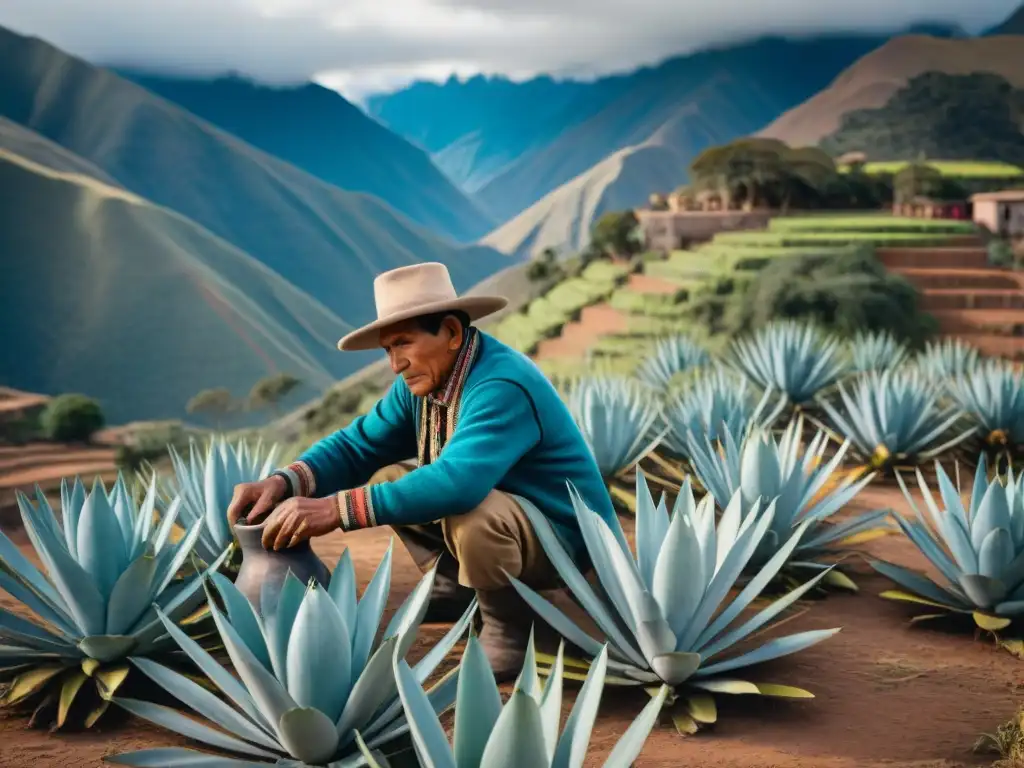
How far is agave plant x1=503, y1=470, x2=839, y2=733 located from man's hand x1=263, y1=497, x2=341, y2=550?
19.8 inches

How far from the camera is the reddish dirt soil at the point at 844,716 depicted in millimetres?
2406

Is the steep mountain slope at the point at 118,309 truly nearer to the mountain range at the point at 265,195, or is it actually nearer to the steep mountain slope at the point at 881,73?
the mountain range at the point at 265,195

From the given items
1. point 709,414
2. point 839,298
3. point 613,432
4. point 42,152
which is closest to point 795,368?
point 709,414

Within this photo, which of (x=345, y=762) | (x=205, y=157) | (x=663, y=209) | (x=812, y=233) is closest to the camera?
(x=345, y=762)

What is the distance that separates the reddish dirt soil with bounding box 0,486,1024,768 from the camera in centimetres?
241

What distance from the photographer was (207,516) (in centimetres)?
367

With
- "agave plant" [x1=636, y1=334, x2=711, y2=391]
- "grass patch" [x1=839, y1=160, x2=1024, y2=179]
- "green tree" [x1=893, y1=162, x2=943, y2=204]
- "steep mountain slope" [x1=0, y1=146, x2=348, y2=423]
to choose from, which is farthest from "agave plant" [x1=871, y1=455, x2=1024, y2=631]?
"steep mountain slope" [x1=0, y1=146, x2=348, y2=423]

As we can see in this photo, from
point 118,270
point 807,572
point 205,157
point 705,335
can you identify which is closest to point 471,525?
point 807,572

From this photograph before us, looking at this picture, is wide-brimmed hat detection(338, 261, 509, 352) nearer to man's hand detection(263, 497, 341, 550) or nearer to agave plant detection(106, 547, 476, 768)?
man's hand detection(263, 497, 341, 550)

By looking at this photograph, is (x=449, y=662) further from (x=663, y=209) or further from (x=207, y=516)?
(x=663, y=209)

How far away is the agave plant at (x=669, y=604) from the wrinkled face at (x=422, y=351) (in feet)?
1.45

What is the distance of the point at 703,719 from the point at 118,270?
55.8m

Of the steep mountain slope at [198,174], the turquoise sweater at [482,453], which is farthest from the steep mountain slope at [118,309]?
the turquoise sweater at [482,453]

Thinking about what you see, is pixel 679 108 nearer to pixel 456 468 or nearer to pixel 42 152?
pixel 42 152
